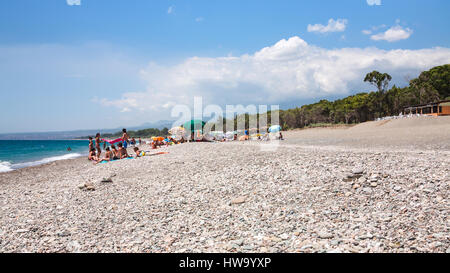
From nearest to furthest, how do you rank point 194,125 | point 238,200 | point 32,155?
point 238,200 → point 194,125 → point 32,155

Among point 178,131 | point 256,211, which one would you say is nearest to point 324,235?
point 256,211

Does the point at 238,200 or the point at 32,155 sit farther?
the point at 32,155

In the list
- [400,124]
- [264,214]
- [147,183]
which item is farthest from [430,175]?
[400,124]

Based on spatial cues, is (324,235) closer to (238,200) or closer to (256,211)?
(256,211)

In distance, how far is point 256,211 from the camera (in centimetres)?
691

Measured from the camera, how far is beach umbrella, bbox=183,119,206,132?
107ft

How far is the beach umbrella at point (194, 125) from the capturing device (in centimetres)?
3275

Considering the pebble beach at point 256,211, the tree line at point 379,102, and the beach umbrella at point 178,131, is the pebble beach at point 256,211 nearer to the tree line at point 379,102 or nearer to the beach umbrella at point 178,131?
the beach umbrella at point 178,131

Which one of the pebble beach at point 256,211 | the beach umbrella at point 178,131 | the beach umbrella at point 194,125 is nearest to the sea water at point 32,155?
the beach umbrella at point 178,131

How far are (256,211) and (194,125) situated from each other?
26500mm

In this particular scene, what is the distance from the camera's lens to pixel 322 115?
6475cm

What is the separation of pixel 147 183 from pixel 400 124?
114ft

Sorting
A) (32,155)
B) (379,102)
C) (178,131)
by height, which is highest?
(379,102)

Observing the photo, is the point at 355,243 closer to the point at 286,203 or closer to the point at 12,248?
the point at 286,203
